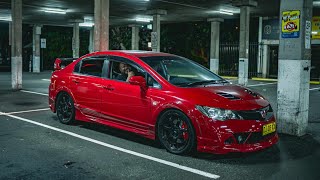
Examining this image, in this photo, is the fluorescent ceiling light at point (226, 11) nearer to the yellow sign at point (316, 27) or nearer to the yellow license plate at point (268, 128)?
the yellow sign at point (316, 27)

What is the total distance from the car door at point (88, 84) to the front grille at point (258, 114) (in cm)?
277

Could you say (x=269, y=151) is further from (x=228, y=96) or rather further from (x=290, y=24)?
(x=290, y=24)

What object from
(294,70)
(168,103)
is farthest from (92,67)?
(294,70)

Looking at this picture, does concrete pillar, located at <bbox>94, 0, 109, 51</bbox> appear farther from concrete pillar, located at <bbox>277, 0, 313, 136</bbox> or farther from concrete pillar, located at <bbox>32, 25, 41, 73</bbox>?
concrete pillar, located at <bbox>32, 25, 41, 73</bbox>

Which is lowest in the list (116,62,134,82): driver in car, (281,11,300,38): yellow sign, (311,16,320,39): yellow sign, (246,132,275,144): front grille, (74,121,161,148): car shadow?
(74,121,161,148): car shadow

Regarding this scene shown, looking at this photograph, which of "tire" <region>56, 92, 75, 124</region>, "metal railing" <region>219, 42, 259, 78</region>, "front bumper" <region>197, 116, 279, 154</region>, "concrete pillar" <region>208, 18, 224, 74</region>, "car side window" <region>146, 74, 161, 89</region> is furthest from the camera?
"metal railing" <region>219, 42, 259, 78</region>

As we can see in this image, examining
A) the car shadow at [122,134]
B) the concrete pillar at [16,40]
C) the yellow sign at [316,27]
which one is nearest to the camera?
the car shadow at [122,134]

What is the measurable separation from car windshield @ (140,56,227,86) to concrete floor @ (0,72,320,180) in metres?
1.17

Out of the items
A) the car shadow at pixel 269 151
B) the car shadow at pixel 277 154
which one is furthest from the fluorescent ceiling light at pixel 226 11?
the car shadow at pixel 277 154

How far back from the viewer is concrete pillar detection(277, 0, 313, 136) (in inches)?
268

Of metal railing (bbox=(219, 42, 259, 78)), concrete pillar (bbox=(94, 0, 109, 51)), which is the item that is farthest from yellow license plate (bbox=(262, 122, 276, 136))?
metal railing (bbox=(219, 42, 259, 78))

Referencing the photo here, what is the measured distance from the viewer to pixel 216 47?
89.2 feet

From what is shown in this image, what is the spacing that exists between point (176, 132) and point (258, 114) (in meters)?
1.23

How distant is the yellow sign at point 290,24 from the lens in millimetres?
6820
